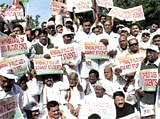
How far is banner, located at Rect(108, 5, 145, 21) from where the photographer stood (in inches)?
688

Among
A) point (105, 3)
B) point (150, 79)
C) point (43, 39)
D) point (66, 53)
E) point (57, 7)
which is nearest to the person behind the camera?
point (150, 79)

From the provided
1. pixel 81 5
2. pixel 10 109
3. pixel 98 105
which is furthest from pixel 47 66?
pixel 81 5

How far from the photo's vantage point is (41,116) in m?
11.9

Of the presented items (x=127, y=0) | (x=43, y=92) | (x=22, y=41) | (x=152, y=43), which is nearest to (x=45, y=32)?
(x=22, y=41)

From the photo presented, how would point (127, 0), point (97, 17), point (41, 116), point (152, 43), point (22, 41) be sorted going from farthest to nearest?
point (127, 0), point (97, 17), point (22, 41), point (152, 43), point (41, 116)

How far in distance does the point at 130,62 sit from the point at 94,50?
1361 millimetres

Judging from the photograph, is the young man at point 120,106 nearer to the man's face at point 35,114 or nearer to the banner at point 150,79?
the banner at point 150,79

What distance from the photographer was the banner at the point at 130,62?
45.2 ft

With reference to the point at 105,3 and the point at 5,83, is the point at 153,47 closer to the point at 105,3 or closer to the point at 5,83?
the point at 5,83

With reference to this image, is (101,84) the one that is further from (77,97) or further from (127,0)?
(127,0)

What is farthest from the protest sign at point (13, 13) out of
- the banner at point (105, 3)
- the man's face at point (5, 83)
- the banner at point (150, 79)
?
the man's face at point (5, 83)

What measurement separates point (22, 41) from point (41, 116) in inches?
123

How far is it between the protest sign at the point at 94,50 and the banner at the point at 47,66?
93cm

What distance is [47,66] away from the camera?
14.2 metres
